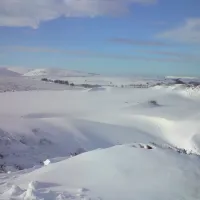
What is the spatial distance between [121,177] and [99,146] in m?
15.7

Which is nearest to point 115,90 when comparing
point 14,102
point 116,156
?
point 14,102

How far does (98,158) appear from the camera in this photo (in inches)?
369

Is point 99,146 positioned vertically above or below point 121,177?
below

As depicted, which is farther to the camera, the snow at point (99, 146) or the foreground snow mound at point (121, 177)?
the snow at point (99, 146)

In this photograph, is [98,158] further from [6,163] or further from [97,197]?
[6,163]

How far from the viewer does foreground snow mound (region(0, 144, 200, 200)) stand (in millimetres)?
7508

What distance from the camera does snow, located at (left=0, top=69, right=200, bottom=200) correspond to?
7824mm

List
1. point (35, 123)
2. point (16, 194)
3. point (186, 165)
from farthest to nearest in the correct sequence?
point (35, 123) < point (186, 165) < point (16, 194)

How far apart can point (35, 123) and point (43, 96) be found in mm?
21101

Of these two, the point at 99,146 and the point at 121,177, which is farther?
the point at 99,146

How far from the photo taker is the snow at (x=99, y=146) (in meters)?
7.82

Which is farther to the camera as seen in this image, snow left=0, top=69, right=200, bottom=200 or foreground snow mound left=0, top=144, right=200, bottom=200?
snow left=0, top=69, right=200, bottom=200

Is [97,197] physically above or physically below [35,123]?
above

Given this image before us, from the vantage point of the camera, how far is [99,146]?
24.0m
